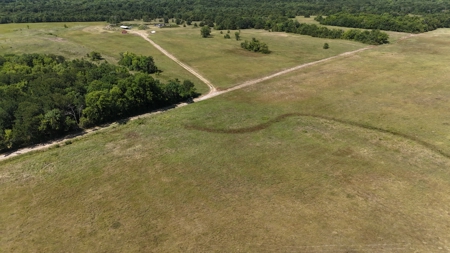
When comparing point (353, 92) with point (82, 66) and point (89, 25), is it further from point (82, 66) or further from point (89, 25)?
point (89, 25)

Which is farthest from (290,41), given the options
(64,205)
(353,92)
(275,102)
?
(64,205)

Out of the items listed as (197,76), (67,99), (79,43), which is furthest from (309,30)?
(67,99)

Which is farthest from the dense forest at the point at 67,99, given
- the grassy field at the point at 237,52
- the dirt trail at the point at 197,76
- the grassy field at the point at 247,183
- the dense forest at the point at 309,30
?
the dense forest at the point at 309,30

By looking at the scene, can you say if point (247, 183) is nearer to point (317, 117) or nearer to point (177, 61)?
point (317, 117)

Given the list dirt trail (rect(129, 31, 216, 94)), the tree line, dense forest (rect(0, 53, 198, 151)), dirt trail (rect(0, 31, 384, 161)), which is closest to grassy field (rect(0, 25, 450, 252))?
dirt trail (rect(0, 31, 384, 161))

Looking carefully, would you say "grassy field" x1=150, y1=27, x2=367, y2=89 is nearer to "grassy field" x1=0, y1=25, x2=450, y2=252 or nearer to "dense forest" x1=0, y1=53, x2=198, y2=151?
"dense forest" x1=0, y1=53, x2=198, y2=151
